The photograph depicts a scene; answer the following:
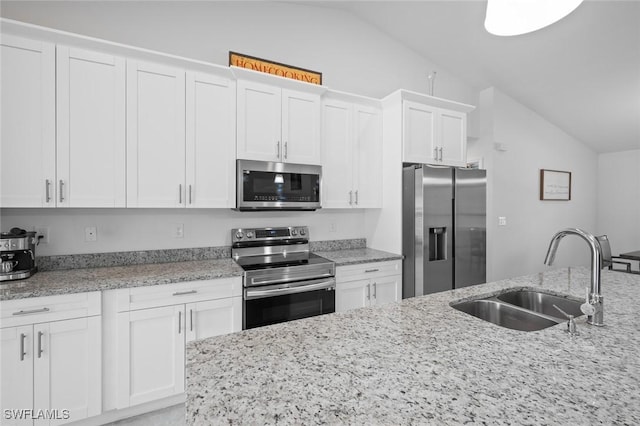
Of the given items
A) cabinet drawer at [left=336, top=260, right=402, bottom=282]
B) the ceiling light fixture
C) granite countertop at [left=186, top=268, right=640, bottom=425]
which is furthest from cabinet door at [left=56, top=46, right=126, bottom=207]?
the ceiling light fixture

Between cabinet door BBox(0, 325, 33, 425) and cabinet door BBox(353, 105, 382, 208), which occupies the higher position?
cabinet door BBox(353, 105, 382, 208)

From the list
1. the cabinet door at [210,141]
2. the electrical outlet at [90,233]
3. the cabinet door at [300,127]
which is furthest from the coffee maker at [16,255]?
the cabinet door at [300,127]

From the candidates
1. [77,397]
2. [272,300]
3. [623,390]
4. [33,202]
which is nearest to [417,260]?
[272,300]

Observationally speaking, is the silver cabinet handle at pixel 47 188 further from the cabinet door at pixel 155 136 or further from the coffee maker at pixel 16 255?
the cabinet door at pixel 155 136

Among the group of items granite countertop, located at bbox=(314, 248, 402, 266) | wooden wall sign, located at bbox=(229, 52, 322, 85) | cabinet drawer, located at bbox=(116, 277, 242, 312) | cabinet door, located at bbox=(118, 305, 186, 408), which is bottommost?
cabinet door, located at bbox=(118, 305, 186, 408)

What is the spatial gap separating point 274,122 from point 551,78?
3.53 metres

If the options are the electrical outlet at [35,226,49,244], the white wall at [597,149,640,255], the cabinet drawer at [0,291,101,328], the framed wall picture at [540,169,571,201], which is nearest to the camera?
the cabinet drawer at [0,291,101,328]

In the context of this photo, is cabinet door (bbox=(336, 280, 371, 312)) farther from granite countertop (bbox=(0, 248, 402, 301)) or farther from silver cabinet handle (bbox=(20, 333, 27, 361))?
silver cabinet handle (bbox=(20, 333, 27, 361))

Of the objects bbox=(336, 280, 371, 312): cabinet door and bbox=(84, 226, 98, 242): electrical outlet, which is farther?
bbox=(336, 280, 371, 312): cabinet door

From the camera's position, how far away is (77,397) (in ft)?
5.55

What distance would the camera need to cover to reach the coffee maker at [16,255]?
5.49 feet

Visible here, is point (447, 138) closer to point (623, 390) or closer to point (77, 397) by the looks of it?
point (623, 390)

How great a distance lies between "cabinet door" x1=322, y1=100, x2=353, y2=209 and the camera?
111 inches

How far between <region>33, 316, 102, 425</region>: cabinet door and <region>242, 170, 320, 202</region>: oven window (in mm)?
1311
